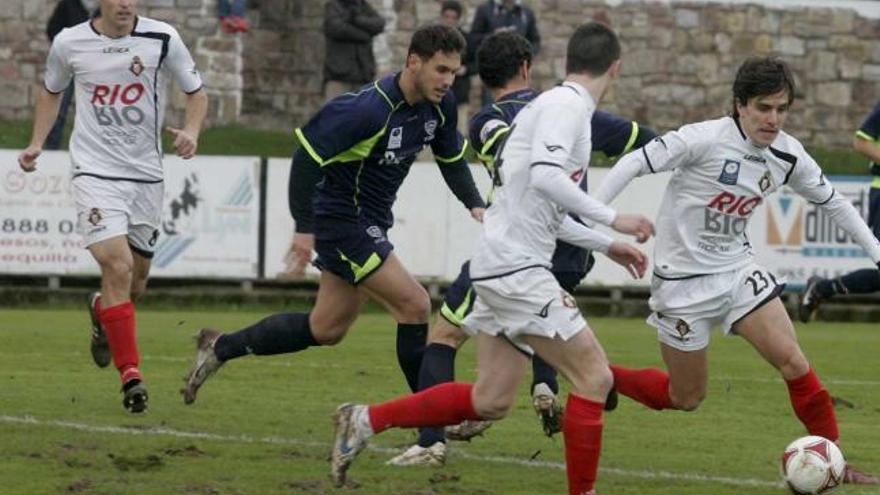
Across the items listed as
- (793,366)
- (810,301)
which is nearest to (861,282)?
(810,301)

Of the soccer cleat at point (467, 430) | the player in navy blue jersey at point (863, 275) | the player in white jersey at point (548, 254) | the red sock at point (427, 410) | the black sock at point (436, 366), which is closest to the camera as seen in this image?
the player in white jersey at point (548, 254)

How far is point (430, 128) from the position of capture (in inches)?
421

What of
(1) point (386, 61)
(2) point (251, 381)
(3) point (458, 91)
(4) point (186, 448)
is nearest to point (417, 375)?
(4) point (186, 448)

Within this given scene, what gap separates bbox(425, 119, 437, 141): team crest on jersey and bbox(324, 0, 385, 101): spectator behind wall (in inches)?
511

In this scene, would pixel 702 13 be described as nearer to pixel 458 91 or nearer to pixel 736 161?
pixel 458 91

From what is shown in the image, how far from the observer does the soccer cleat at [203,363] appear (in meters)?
11.7

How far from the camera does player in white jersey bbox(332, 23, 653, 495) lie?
857 cm

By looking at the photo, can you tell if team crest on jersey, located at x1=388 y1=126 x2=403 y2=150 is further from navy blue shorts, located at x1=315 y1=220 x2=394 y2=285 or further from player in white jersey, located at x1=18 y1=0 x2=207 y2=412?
player in white jersey, located at x1=18 y1=0 x2=207 y2=412

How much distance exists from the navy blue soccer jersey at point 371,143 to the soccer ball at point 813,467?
2.47 meters

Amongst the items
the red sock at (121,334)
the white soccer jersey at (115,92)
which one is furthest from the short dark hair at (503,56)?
the red sock at (121,334)

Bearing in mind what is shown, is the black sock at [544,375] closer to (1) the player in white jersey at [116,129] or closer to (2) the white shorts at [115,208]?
(1) the player in white jersey at [116,129]

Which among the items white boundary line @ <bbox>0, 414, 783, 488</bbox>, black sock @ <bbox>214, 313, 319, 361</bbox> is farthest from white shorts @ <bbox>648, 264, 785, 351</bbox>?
black sock @ <bbox>214, 313, 319, 361</bbox>

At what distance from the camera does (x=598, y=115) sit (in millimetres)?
11328

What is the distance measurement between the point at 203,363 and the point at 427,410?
9.22 feet
